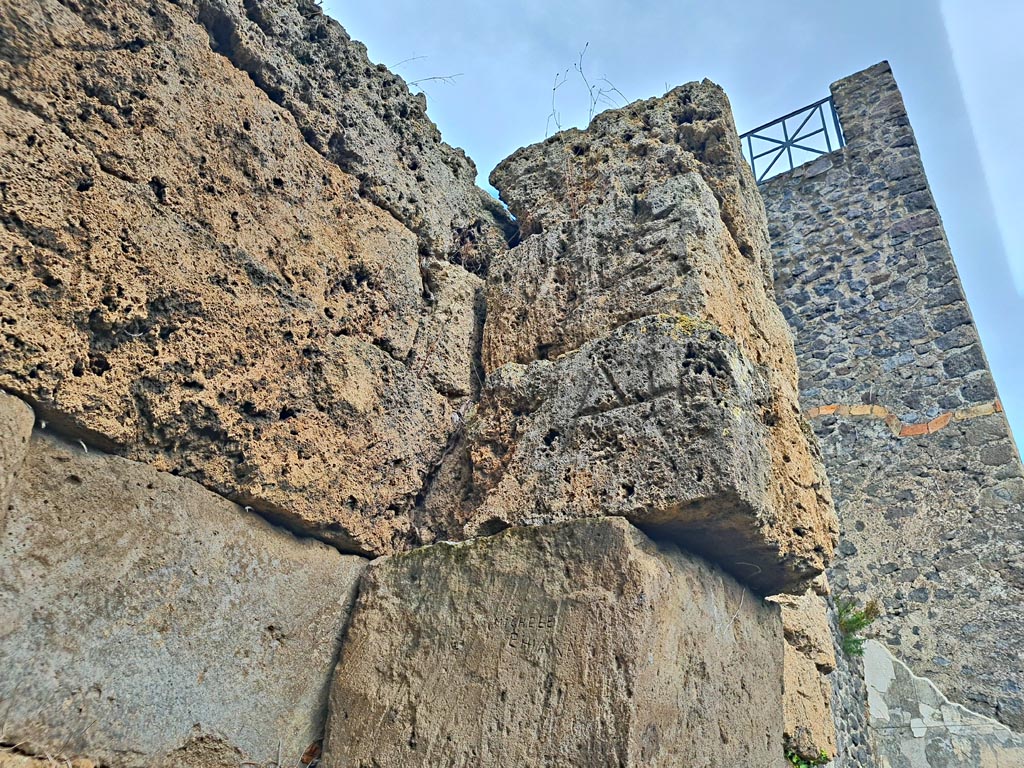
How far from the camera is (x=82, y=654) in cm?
142

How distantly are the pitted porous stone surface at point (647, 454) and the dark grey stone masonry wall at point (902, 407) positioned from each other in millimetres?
6046

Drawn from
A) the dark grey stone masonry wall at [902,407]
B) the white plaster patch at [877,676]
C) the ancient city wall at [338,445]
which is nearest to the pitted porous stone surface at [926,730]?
the white plaster patch at [877,676]

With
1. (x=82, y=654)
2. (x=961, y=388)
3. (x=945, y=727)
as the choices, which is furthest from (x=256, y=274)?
(x=961, y=388)

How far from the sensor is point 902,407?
8.07 metres

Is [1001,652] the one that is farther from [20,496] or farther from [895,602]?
[20,496]

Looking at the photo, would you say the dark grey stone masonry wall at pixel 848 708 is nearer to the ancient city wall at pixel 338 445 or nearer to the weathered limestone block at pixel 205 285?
the ancient city wall at pixel 338 445

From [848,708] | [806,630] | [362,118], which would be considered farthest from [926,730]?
[362,118]

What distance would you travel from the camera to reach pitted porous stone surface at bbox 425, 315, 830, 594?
1.78 meters

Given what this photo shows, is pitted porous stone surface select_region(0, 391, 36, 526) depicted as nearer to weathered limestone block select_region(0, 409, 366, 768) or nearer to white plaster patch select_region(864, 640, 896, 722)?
weathered limestone block select_region(0, 409, 366, 768)

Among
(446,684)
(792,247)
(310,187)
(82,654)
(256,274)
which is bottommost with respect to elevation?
(446,684)

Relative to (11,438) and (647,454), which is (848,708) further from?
(11,438)

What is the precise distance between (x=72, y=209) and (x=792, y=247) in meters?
9.62

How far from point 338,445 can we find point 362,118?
1191 millimetres

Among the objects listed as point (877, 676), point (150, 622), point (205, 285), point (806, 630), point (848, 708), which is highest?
point (205, 285)
